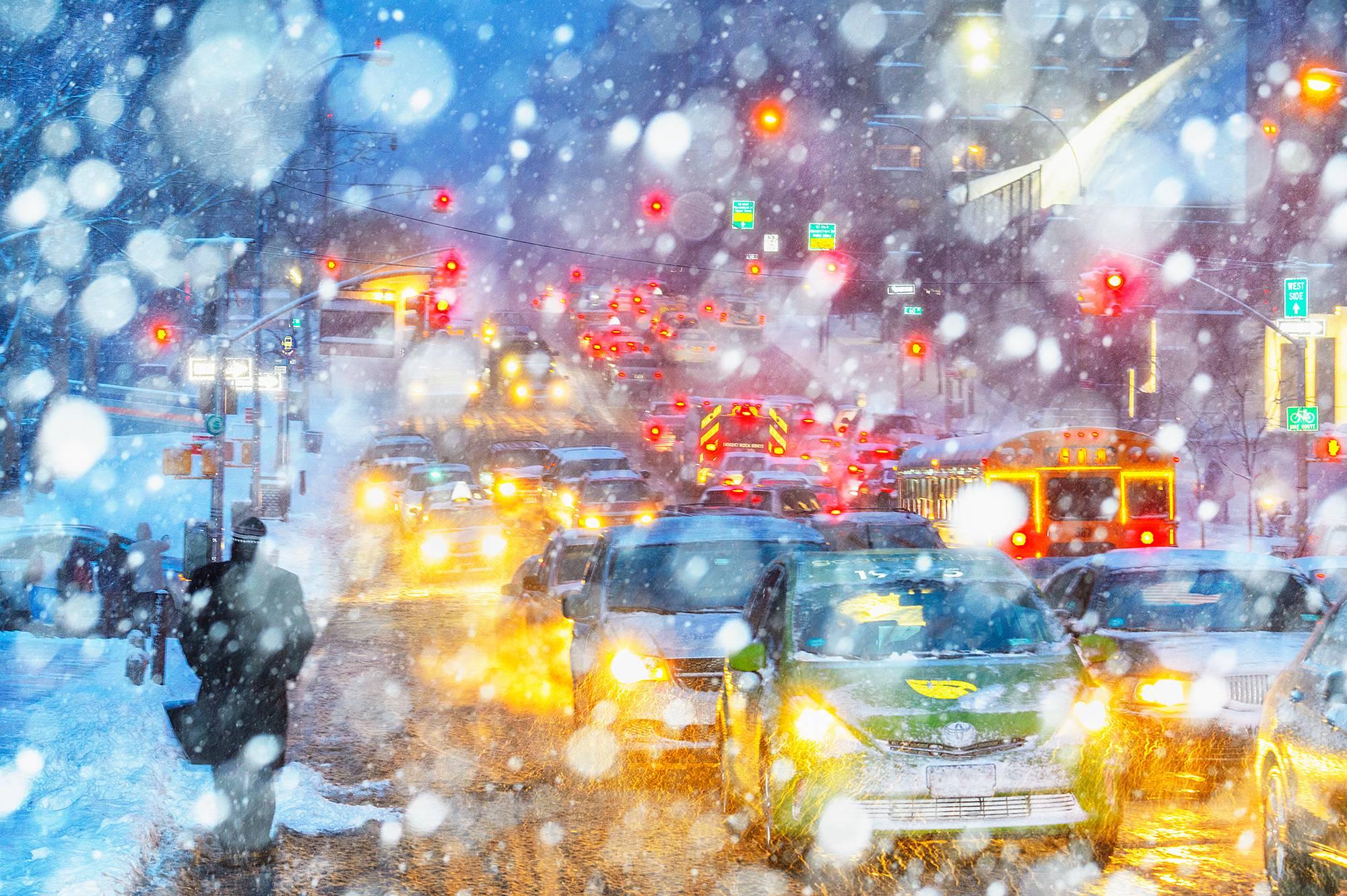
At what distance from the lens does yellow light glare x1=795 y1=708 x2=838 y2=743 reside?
6551 mm

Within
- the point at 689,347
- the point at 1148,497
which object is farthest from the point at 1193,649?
the point at 689,347

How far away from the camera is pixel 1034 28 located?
76.5 metres

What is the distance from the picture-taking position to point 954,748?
20.9 ft

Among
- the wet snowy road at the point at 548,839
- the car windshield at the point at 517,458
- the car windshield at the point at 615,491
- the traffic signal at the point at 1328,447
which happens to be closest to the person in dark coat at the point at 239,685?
the wet snowy road at the point at 548,839

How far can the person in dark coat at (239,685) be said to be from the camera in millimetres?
7082

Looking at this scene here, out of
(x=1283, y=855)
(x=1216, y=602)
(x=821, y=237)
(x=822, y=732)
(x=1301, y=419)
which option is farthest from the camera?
(x=821, y=237)

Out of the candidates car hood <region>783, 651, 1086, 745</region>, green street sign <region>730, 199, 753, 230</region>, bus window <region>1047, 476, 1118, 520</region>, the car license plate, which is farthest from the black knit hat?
green street sign <region>730, 199, 753, 230</region>

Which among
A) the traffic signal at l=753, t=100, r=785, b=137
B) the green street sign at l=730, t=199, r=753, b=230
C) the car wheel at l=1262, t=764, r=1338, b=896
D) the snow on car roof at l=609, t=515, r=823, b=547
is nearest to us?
the car wheel at l=1262, t=764, r=1338, b=896

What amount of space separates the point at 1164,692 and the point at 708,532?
13.6 ft

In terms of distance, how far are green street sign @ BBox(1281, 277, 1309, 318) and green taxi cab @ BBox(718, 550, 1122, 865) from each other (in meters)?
19.4

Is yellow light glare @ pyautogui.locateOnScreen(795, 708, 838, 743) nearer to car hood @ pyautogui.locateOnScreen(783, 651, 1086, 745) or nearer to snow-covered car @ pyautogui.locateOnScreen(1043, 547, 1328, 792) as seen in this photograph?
car hood @ pyautogui.locateOnScreen(783, 651, 1086, 745)

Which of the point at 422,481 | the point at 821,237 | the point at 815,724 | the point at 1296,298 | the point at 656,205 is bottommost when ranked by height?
the point at 422,481

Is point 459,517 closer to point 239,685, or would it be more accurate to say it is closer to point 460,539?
point 460,539

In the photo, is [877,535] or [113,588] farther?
[113,588]
